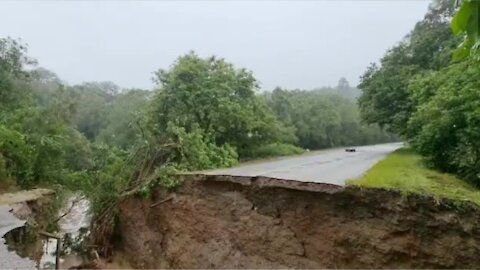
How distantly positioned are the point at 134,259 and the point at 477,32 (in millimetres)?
12936

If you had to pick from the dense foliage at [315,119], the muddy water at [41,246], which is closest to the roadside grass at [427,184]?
the muddy water at [41,246]

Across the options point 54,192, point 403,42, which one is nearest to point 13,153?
point 54,192

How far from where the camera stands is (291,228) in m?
9.95

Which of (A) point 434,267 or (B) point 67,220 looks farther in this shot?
(B) point 67,220

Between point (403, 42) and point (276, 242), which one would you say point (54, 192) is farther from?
point (403, 42)

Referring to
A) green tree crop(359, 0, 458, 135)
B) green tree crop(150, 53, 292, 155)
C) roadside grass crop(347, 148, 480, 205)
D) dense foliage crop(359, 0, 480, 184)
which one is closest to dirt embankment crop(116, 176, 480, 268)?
roadside grass crop(347, 148, 480, 205)

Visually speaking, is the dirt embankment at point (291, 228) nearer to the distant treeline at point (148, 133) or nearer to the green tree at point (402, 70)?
the distant treeline at point (148, 133)

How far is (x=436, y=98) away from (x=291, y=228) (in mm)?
5967

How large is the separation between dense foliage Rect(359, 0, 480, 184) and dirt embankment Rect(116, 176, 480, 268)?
305 centimetres

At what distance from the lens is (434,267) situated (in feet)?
27.0

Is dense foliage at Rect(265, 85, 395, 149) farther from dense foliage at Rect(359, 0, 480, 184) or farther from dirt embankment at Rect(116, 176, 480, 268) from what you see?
dirt embankment at Rect(116, 176, 480, 268)

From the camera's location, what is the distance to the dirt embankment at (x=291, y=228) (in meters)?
8.22

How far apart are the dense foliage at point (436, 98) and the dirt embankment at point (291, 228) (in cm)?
305

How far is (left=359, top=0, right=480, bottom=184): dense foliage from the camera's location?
1048 cm
